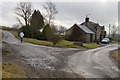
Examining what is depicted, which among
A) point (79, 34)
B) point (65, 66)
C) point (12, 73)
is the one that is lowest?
point (65, 66)

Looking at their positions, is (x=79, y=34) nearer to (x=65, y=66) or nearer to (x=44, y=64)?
(x=65, y=66)

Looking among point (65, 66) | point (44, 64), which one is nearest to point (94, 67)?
point (65, 66)

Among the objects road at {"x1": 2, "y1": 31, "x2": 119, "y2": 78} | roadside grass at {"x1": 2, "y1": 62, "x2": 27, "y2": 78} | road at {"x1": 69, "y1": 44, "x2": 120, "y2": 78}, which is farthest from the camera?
Answer: road at {"x1": 69, "y1": 44, "x2": 120, "y2": 78}

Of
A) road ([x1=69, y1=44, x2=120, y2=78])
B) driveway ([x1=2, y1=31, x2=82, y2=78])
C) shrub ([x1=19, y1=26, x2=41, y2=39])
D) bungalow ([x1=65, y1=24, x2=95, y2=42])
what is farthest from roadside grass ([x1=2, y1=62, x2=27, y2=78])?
bungalow ([x1=65, y1=24, x2=95, y2=42])

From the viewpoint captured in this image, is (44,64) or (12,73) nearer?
(12,73)

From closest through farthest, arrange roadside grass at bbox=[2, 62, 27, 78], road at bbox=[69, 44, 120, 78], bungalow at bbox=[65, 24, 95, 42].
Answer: roadside grass at bbox=[2, 62, 27, 78] < road at bbox=[69, 44, 120, 78] < bungalow at bbox=[65, 24, 95, 42]

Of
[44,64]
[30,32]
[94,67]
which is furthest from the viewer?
[30,32]

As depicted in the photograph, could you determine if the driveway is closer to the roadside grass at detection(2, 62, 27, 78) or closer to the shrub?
the roadside grass at detection(2, 62, 27, 78)

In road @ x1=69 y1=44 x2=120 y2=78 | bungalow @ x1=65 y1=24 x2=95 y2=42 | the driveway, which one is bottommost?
road @ x1=69 y1=44 x2=120 y2=78

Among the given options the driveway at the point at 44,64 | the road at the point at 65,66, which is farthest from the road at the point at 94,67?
the driveway at the point at 44,64

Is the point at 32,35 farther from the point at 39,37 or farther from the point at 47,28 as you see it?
the point at 47,28

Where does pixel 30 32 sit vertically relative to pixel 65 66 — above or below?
above

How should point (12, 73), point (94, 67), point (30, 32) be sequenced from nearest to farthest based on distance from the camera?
1. point (12, 73)
2. point (94, 67)
3. point (30, 32)

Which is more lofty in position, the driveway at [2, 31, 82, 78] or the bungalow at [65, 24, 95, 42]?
the bungalow at [65, 24, 95, 42]
